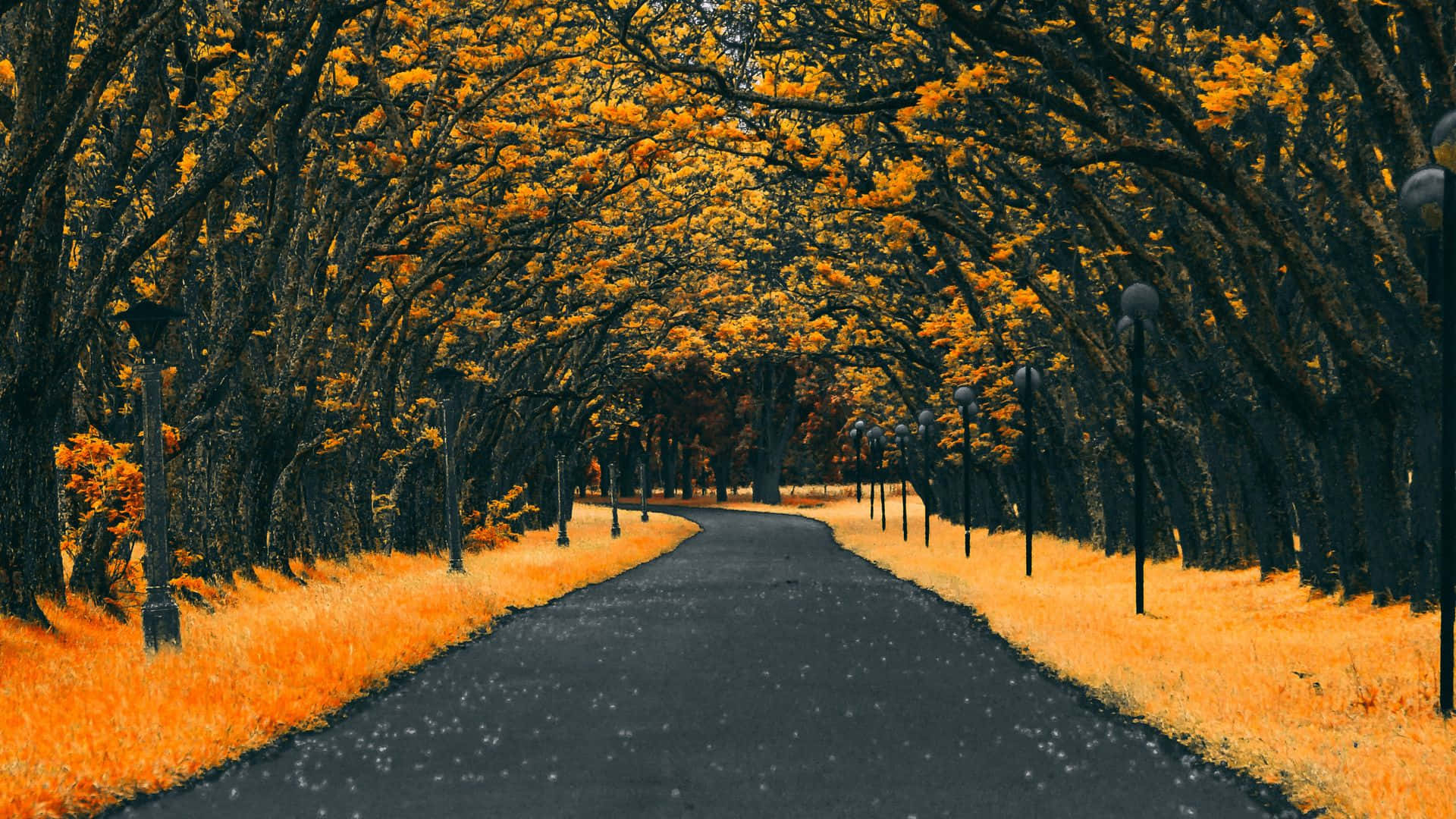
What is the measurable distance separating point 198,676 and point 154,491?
3.38 m

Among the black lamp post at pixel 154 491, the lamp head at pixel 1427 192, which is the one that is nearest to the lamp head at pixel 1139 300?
the lamp head at pixel 1427 192

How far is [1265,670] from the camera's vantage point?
41.4ft

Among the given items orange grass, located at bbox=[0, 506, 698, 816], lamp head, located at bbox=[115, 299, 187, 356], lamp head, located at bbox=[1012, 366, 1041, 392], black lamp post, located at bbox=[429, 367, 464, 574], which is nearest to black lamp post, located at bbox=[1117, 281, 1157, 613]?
lamp head, located at bbox=[1012, 366, 1041, 392]

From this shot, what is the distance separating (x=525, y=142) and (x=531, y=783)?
1700 centimetres

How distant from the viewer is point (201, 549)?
2211 centimetres

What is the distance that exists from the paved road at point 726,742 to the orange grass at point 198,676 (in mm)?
327

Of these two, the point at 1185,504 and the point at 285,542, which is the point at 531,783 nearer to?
the point at 285,542

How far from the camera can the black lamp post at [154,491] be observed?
14031mm

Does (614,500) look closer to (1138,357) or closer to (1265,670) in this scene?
(1138,357)

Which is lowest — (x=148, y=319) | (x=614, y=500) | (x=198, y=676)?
(x=198, y=676)

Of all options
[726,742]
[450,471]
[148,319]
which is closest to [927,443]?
[450,471]

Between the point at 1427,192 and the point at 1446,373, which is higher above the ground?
the point at 1427,192

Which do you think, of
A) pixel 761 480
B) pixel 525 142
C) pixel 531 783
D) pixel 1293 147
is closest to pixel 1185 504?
pixel 1293 147

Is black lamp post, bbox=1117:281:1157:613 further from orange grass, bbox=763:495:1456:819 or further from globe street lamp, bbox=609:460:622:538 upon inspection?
globe street lamp, bbox=609:460:622:538
